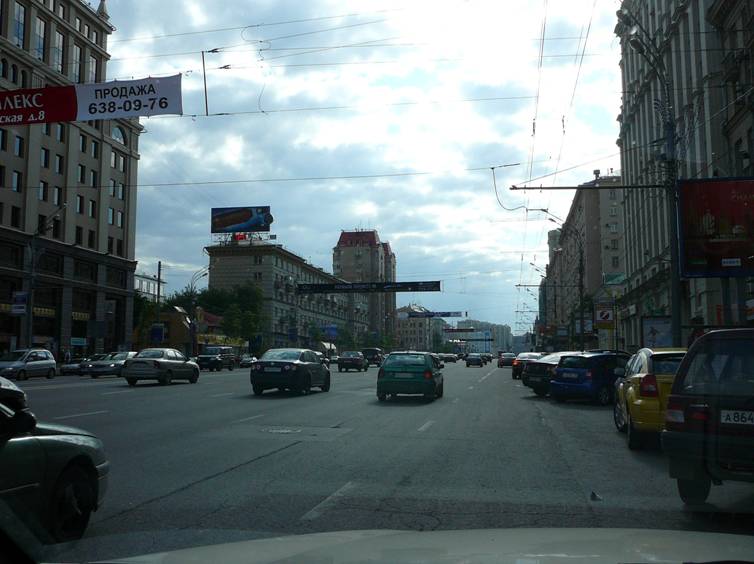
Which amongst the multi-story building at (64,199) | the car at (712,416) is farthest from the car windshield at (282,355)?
the multi-story building at (64,199)

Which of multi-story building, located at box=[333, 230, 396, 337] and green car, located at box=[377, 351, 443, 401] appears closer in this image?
green car, located at box=[377, 351, 443, 401]

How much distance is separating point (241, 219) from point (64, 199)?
24.3 meters

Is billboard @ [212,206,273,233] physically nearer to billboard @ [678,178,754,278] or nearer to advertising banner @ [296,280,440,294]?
advertising banner @ [296,280,440,294]

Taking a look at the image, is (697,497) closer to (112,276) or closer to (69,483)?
(69,483)

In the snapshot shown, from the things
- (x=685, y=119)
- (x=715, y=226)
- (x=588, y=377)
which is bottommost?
(x=588, y=377)

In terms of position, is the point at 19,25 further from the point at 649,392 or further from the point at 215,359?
the point at 649,392

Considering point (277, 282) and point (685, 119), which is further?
point (277, 282)

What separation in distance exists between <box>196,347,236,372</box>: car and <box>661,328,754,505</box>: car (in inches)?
1901

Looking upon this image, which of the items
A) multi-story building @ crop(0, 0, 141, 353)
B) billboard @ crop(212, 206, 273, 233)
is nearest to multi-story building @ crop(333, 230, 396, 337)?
billboard @ crop(212, 206, 273, 233)

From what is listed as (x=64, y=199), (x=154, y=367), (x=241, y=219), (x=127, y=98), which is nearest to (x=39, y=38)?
(x=64, y=199)

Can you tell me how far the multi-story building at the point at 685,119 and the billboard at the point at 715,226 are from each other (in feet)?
4.54

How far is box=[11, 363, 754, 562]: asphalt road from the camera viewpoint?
20.5 feet

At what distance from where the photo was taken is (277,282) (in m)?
99.9

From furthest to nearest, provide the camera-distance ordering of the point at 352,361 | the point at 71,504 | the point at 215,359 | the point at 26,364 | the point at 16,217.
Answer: the point at 215,359
the point at 352,361
the point at 16,217
the point at 26,364
the point at 71,504
